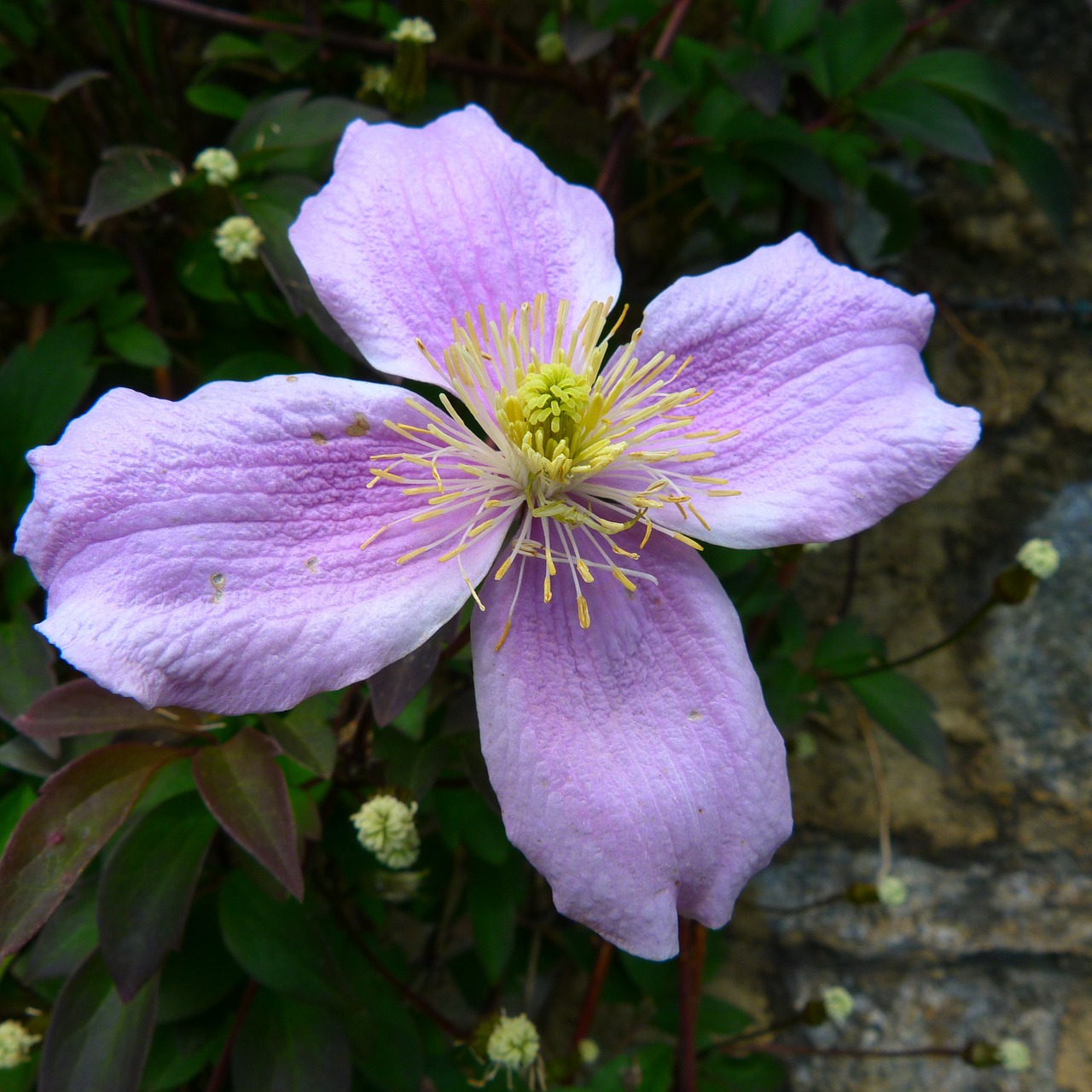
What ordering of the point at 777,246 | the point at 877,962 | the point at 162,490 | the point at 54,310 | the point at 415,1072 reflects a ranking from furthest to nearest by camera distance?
the point at 877,962 → the point at 54,310 → the point at 415,1072 → the point at 777,246 → the point at 162,490

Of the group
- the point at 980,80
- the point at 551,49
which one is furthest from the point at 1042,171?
the point at 551,49

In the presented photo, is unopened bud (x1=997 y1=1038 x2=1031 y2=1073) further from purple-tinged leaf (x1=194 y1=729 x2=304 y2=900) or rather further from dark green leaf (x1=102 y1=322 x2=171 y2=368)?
dark green leaf (x1=102 y1=322 x2=171 y2=368)

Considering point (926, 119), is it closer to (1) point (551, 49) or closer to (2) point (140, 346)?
(1) point (551, 49)

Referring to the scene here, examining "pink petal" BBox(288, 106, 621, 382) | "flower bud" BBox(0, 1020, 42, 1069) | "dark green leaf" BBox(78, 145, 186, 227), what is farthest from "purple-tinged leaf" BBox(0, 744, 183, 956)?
"dark green leaf" BBox(78, 145, 186, 227)

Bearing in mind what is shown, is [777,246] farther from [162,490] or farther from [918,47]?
[918,47]

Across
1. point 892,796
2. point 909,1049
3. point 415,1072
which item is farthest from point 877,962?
point 415,1072

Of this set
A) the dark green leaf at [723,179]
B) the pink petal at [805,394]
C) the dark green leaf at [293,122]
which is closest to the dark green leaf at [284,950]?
the pink petal at [805,394]

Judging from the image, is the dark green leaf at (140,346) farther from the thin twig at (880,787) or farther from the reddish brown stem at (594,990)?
the thin twig at (880,787)
